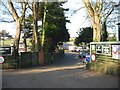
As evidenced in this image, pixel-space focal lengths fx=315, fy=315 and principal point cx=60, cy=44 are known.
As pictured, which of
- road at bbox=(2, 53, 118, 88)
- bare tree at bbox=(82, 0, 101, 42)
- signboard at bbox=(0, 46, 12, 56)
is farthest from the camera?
signboard at bbox=(0, 46, 12, 56)

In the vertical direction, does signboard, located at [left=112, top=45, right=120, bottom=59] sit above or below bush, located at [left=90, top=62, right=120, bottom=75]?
above

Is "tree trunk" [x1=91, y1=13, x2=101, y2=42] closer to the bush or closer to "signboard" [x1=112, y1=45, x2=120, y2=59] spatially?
the bush

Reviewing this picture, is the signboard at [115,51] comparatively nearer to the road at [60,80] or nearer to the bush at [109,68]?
the bush at [109,68]

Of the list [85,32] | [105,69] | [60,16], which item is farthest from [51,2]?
[85,32]

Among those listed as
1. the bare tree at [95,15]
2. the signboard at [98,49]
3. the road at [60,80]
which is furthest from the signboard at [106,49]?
the bare tree at [95,15]

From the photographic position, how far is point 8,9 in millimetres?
37625

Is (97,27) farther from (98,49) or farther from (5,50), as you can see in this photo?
(5,50)

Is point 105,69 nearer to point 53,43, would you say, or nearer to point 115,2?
point 115,2

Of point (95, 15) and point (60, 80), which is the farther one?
point (95, 15)

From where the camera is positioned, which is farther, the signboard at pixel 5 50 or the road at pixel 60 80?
the signboard at pixel 5 50

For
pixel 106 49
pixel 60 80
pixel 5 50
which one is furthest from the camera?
pixel 5 50

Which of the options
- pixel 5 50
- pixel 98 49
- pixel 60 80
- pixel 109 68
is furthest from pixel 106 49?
pixel 5 50

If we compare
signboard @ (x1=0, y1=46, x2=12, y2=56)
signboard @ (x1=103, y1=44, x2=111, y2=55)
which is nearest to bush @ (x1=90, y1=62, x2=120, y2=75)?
signboard @ (x1=103, y1=44, x2=111, y2=55)

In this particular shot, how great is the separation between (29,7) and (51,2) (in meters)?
5.04
